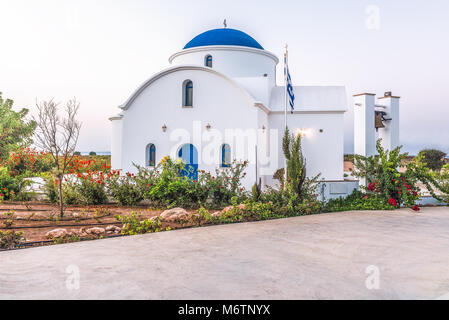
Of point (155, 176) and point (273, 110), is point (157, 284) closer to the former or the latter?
point (155, 176)

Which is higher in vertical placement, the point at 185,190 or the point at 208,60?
the point at 208,60

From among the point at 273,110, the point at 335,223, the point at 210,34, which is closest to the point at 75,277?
the point at 335,223

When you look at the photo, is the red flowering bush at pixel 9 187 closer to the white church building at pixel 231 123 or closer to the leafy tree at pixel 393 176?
the white church building at pixel 231 123

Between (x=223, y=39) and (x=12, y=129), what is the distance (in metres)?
11.8

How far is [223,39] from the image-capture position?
17.9 metres

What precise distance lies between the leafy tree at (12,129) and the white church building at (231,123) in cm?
457

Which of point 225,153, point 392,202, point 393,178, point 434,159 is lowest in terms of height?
point 392,202

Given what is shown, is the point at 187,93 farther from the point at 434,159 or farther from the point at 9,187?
the point at 434,159

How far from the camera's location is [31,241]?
604 centimetres

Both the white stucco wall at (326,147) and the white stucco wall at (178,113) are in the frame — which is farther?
the white stucco wall at (326,147)

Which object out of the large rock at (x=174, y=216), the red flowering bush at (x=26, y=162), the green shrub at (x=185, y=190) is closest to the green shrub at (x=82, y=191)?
the green shrub at (x=185, y=190)

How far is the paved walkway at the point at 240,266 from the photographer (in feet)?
12.1

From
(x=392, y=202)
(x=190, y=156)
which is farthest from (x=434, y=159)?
Answer: (x=190, y=156)

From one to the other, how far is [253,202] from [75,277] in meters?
6.14
